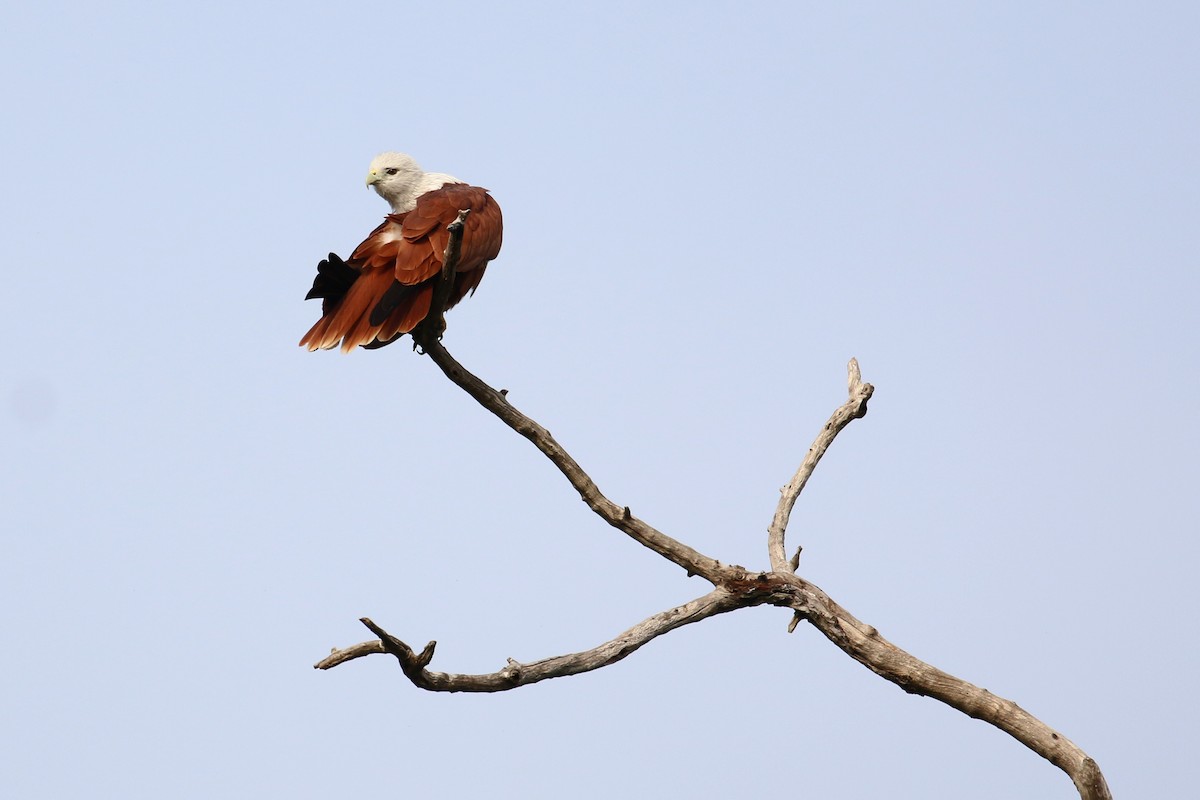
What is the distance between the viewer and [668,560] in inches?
180

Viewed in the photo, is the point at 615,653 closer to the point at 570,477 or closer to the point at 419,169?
the point at 570,477

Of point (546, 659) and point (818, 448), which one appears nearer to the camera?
point (546, 659)

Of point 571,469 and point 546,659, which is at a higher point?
point 571,469

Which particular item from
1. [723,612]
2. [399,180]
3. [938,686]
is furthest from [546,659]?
[399,180]

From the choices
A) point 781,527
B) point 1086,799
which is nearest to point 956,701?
point 1086,799

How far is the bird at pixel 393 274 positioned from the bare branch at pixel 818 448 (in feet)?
5.29

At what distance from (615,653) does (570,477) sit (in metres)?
0.71

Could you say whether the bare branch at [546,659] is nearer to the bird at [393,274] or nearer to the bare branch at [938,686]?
the bare branch at [938,686]

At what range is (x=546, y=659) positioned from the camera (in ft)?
13.5

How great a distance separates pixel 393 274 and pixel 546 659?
1484 millimetres

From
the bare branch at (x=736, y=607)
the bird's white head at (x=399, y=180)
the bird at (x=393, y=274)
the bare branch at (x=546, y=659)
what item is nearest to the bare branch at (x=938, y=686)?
the bare branch at (x=736, y=607)

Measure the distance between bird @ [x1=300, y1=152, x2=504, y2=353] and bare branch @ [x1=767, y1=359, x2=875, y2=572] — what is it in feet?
5.29

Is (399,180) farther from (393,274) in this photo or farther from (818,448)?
(818,448)

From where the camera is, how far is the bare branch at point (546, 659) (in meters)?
3.68
